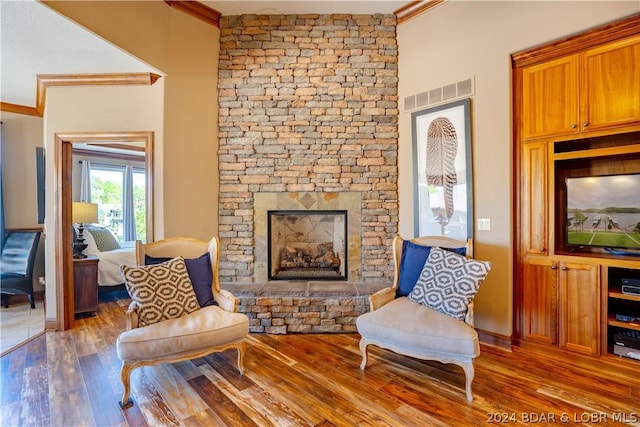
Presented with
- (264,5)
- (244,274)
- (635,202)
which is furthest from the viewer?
(244,274)

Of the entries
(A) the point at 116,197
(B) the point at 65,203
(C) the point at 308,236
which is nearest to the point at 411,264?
(C) the point at 308,236

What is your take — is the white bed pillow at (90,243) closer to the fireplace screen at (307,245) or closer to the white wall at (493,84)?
the fireplace screen at (307,245)

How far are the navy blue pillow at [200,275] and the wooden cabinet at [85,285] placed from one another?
1.45m

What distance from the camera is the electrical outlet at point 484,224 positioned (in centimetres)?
257

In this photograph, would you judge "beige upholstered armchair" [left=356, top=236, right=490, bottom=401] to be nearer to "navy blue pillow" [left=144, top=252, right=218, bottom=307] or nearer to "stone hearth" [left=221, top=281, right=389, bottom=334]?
"stone hearth" [left=221, top=281, right=389, bottom=334]

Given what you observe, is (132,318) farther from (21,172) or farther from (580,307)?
(21,172)

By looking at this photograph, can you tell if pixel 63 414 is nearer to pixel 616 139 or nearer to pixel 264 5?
pixel 264 5

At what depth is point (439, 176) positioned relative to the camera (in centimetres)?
287

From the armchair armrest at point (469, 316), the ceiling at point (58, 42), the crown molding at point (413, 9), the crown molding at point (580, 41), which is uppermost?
the crown molding at point (413, 9)

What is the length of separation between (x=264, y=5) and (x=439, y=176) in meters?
2.64

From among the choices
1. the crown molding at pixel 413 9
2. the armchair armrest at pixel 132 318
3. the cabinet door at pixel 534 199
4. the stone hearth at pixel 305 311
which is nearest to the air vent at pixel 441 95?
the cabinet door at pixel 534 199

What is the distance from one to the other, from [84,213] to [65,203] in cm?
56

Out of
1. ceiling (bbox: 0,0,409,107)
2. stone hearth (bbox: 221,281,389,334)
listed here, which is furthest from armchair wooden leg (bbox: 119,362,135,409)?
ceiling (bbox: 0,0,409,107)

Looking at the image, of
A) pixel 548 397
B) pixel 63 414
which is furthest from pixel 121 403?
pixel 548 397
